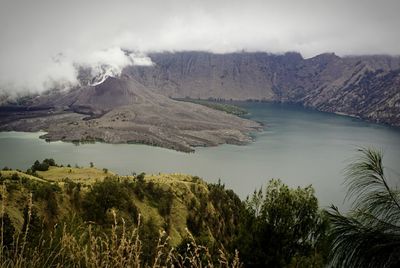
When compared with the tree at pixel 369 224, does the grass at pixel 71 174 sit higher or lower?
lower

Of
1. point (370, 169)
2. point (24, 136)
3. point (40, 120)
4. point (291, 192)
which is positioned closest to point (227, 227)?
point (291, 192)

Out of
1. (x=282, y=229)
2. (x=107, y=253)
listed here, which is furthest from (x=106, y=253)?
(x=282, y=229)

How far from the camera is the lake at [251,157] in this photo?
7706 centimetres

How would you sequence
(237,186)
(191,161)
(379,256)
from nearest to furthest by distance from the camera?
(379,256) → (237,186) → (191,161)

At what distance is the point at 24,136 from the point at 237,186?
97.1 m

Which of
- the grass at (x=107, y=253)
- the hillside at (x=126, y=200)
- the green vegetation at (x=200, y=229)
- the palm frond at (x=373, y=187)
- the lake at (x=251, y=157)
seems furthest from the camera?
the lake at (x=251, y=157)

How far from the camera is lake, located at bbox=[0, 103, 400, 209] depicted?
7706 cm

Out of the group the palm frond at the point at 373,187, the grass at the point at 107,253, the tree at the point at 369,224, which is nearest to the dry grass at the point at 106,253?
the grass at the point at 107,253

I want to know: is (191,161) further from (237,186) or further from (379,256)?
(379,256)

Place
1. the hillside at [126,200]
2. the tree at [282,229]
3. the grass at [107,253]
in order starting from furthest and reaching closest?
the hillside at [126,200] → the tree at [282,229] → the grass at [107,253]

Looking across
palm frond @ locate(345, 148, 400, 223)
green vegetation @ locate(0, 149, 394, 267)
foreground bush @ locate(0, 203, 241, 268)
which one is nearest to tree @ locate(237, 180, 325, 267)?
green vegetation @ locate(0, 149, 394, 267)

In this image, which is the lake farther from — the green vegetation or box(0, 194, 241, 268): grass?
box(0, 194, 241, 268): grass

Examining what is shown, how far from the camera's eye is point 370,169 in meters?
4.06

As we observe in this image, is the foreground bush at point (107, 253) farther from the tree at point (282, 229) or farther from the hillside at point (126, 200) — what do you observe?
the hillside at point (126, 200)
